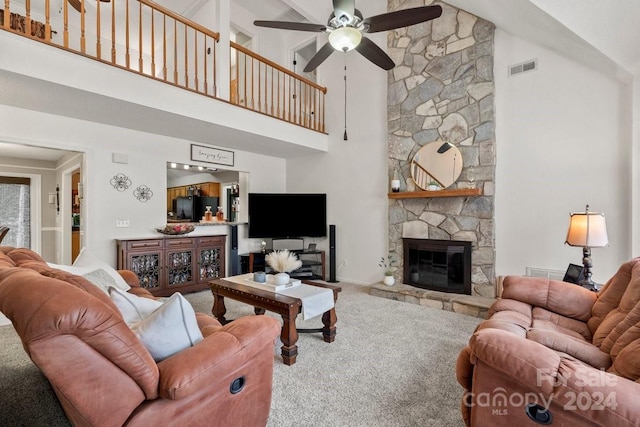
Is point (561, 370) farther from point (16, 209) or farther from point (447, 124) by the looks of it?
point (16, 209)

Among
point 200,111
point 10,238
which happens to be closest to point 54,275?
point 200,111

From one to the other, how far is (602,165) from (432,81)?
2282 millimetres

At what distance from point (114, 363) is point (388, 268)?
4.20 meters

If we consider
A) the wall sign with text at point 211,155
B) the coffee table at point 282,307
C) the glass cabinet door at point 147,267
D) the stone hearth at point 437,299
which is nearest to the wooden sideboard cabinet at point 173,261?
the glass cabinet door at point 147,267

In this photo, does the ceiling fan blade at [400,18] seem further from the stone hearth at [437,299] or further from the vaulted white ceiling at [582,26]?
the stone hearth at [437,299]

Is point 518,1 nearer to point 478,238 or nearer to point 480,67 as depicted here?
point 480,67

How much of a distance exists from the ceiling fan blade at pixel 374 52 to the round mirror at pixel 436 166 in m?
1.62

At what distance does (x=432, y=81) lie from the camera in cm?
447

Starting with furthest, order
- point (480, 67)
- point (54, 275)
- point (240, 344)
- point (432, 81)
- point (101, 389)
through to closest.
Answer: point (432, 81)
point (480, 67)
point (240, 344)
point (54, 275)
point (101, 389)

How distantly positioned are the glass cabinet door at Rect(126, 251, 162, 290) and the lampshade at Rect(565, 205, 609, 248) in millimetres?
4732

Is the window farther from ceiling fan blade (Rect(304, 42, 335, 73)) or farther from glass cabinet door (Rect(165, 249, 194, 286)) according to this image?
ceiling fan blade (Rect(304, 42, 335, 73))

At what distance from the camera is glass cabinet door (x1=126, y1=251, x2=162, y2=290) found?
13.4ft

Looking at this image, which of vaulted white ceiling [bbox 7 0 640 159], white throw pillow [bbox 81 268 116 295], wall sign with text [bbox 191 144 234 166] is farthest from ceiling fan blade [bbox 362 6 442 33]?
wall sign with text [bbox 191 144 234 166]

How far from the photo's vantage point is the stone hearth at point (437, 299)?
3639mm
